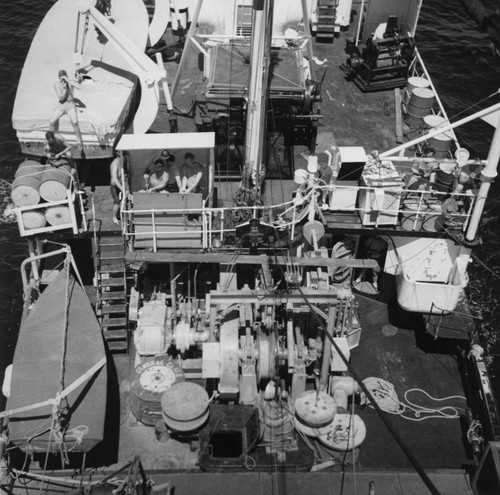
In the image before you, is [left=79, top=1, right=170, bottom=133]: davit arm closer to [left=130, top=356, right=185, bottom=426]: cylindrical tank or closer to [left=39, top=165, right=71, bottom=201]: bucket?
[left=39, top=165, right=71, bottom=201]: bucket

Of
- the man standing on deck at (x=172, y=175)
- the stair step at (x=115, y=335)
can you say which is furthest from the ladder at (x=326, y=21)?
the stair step at (x=115, y=335)

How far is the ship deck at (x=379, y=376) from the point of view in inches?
708

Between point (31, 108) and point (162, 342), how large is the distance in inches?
327

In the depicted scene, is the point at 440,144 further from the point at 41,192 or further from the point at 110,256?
the point at 41,192

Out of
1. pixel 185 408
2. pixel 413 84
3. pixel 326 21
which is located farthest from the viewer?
pixel 326 21

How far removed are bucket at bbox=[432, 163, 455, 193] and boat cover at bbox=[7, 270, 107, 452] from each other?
1055cm

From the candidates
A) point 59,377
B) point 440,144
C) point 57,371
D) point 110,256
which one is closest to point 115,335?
point 110,256

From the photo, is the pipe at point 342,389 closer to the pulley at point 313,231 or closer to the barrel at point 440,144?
the pulley at point 313,231

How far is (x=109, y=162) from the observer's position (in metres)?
24.0

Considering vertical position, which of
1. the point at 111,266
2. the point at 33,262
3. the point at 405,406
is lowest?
the point at 405,406

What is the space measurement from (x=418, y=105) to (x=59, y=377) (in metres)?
15.4

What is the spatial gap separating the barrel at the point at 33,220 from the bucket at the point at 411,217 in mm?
10244

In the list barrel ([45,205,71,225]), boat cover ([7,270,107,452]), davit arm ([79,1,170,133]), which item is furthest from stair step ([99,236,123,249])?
davit arm ([79,1,170,133])

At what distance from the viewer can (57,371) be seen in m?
18.9
